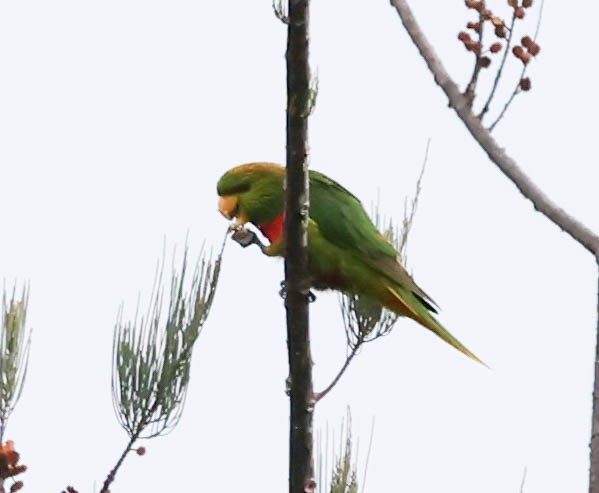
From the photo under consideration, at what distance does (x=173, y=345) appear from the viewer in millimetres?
2531

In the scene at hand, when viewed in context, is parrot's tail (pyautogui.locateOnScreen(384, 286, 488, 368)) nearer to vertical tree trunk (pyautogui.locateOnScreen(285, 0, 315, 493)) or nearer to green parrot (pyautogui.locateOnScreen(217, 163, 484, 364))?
green parrot (pyautogui.locateOnScreen(217, 163, 484, 364))

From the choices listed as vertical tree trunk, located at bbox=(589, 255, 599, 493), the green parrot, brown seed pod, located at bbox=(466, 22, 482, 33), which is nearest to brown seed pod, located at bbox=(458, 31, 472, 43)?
brown seed pod, located at bbox=(466, 22, 482, 33)

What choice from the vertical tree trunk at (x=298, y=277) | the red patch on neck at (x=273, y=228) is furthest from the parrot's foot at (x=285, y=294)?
the red patch on neck at (x=273, y=228)

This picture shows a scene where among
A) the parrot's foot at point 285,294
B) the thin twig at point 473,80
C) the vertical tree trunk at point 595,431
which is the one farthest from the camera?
the parrot's foot at point 285,294

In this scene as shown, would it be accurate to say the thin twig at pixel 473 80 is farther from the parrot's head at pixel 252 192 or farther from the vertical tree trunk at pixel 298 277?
the parrot's head at pixel 252 192

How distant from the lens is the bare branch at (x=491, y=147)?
175cm

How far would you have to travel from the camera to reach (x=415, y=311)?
3.74 metres

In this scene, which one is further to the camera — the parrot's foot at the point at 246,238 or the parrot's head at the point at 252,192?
the parrot's head at the point at 252,192

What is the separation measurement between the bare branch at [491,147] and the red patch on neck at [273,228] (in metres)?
1.89

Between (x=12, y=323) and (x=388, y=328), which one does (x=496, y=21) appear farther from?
(x=388, y=328)

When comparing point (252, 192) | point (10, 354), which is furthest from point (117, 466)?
point (252, 192)

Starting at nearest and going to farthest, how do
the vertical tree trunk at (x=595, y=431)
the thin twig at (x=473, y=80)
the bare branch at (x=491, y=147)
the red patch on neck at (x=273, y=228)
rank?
1. the vertical tree trunk at (x=595, y=431)
2. the bare branch at (x=491, y=147)
3. the thin twig at (x=473, y=80)
4. the red patch on neck at (x=273, y=228)

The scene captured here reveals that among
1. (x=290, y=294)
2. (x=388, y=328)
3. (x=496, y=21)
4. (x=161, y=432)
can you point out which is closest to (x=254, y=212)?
(x=388, y=328)

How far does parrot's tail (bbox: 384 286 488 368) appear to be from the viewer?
3691 mm
